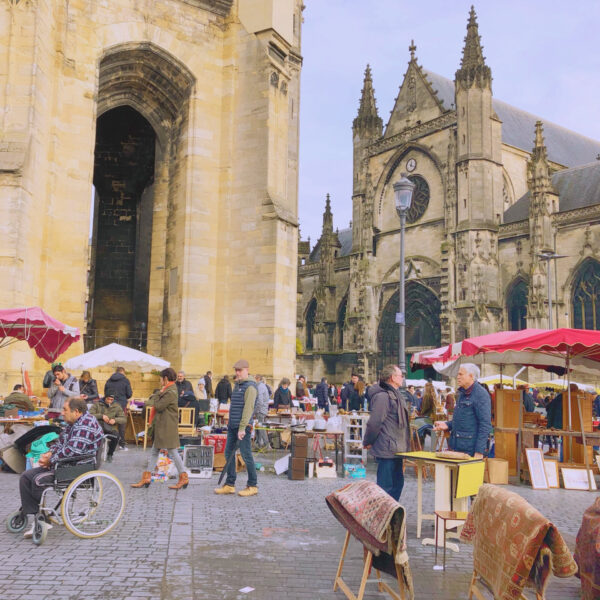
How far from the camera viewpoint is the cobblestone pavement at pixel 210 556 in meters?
4.20

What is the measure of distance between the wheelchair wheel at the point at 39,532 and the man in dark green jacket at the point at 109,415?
13.9 feet

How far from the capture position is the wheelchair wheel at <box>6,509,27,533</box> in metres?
5.52

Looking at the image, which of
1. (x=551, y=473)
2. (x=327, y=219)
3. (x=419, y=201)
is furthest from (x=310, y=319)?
(x=551, y=473)

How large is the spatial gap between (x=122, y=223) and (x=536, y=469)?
14052mm

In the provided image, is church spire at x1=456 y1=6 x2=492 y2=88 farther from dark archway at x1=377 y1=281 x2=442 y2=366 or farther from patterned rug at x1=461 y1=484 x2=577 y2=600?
patterned rug at x1=461 y1=484 x2=577 y2=600

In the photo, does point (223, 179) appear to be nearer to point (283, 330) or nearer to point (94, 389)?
point (283, 330)

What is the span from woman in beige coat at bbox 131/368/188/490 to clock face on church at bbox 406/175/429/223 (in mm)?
33408

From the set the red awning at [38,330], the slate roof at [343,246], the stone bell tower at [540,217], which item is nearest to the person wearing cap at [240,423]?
the red awning at [38,330]

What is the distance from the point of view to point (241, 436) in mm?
7363

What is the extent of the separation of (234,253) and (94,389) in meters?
6.07

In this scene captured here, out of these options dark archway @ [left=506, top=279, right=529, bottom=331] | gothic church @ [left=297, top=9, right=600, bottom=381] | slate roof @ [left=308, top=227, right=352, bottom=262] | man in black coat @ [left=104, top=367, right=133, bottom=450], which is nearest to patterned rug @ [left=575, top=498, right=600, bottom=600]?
man in black coat @ [left=104, top=367, right=133, bottom=450]

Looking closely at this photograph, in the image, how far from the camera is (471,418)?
621 cm

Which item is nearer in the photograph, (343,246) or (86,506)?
(86,506)

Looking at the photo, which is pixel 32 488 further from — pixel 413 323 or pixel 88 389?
pixel 413 323
